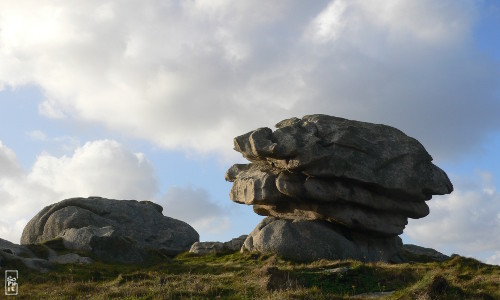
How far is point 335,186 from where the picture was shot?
42.9 m

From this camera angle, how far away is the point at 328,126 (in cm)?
4416

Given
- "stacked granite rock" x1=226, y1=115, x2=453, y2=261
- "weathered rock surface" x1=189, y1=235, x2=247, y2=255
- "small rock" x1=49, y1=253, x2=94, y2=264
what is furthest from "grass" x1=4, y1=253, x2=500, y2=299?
"weathered rock surface" x1=189, y1=235, x2=247, y2=255

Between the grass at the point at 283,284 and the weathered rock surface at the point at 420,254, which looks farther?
the weathered rock surface at the point at 420,254

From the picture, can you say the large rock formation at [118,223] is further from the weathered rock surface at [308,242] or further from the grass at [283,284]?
the grass at [283,284]

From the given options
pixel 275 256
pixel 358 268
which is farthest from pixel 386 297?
pixel 275 256

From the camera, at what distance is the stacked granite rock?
138ft

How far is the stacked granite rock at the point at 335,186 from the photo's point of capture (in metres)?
42.2

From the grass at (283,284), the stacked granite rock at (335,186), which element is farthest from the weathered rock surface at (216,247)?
the grass at (283,284)

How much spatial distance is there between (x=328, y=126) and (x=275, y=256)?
1025 centimetres

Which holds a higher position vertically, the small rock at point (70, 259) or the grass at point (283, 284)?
the small rock at point (70, 259)

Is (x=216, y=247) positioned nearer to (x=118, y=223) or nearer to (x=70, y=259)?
(x=118, y=223)

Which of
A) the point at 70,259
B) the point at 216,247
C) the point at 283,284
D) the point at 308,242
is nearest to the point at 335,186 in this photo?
the point at 308,242

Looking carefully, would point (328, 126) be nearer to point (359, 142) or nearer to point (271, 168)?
point (359, 142)

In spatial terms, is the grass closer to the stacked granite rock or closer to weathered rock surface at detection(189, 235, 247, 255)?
the stacked granite rock
